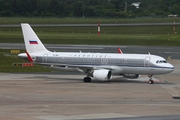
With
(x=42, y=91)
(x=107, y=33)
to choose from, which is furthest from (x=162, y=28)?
(x=42, y=91)

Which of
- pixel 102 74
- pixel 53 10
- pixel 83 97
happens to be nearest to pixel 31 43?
pixel 102 74

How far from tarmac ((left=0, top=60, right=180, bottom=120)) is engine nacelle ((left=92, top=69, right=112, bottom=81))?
62 centimetres

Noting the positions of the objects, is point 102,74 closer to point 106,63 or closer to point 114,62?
point 106,63

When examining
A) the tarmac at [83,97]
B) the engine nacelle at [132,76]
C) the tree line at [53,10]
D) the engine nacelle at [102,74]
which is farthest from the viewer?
the tree line at [53,10]

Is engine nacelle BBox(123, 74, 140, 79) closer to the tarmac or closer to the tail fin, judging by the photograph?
the tarmac

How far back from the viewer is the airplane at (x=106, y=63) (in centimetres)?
5800

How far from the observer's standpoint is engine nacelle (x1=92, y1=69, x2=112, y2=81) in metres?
58.0

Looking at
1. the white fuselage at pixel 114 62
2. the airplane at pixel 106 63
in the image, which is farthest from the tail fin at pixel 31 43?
the white fuselage at pixel 114 62

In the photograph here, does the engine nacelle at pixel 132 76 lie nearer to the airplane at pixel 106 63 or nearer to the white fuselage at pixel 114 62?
the airplane at pixel 106 63

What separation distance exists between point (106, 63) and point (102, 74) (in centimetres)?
183

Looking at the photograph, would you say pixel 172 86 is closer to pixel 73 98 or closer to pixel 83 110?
pixel 73 98

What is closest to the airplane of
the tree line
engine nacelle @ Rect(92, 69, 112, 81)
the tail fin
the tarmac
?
engine nacelle @ Rect(92, 69, 112, 81)

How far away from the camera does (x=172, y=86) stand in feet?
183

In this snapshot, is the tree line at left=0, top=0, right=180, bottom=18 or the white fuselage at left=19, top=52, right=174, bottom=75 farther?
the tree line at left=0, top=0, right=180, bottom=18
